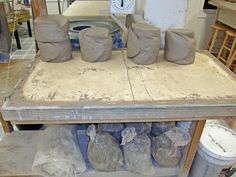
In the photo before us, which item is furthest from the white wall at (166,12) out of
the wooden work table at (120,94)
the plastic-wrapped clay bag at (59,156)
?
the plastic-wrapped clay bag at (59,156)

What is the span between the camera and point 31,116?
2.78ft

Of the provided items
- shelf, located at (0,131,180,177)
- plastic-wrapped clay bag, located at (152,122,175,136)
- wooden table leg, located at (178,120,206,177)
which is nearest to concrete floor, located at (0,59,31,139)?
shelf, located at (0,131,180,177)

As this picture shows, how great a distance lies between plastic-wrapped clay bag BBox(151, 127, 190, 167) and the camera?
3.70ft

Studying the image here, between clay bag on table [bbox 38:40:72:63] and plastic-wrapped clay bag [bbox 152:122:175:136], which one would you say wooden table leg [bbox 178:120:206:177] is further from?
clay bag on table [bbox 38:40:72:63]

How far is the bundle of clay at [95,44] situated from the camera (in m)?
1.09

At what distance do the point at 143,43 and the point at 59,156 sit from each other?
726 millimetres

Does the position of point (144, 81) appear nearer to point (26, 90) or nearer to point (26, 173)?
point (26, 90)

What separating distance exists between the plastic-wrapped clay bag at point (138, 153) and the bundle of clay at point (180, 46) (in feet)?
1.51

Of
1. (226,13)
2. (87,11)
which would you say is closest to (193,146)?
(87,11)

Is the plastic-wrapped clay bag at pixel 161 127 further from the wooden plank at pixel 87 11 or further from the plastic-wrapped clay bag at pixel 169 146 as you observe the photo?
the wooden plank at pixel 87 11

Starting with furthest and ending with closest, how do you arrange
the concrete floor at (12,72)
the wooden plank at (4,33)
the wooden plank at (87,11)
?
1. the wooden plank at (4,33)
2. the wooden plank at (87,11)
3. the concrete floor at (12,72)

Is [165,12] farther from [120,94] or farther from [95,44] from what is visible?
[120,94]

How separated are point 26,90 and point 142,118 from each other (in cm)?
51

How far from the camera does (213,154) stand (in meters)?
1.18
